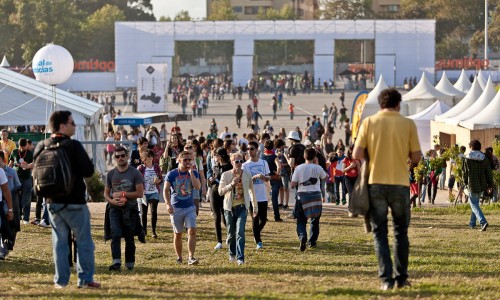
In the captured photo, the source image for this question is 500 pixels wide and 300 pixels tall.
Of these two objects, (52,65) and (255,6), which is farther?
(255,6)

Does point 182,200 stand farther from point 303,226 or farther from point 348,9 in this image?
point 348,9

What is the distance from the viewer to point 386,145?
9.56 m

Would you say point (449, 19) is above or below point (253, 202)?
above

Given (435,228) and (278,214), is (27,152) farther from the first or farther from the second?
(435,228)

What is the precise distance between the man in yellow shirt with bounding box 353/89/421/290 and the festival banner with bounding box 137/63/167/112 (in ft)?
121

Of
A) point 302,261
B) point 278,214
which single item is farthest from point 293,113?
point 302,261

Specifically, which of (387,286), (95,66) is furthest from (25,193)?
(95,66)

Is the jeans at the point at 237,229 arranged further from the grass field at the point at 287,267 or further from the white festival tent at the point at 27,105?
the white festival tent at the point at 27,105

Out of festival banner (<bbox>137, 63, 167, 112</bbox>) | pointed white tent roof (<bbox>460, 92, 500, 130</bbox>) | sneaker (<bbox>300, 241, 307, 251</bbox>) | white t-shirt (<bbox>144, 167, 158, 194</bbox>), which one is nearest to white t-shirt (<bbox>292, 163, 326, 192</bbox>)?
sneaker (<bbox>300, 241, 307, 251</bbox>)

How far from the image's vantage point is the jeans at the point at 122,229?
43.2 ft

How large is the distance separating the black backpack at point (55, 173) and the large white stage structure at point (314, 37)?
83.0m

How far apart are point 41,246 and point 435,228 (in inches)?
241

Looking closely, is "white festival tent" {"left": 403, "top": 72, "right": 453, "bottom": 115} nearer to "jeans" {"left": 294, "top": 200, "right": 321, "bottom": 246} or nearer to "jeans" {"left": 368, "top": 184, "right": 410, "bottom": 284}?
"jeans" {"left": 294, "top": 200, "right": 321, "bottom": 246}

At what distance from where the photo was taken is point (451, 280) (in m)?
11.1
